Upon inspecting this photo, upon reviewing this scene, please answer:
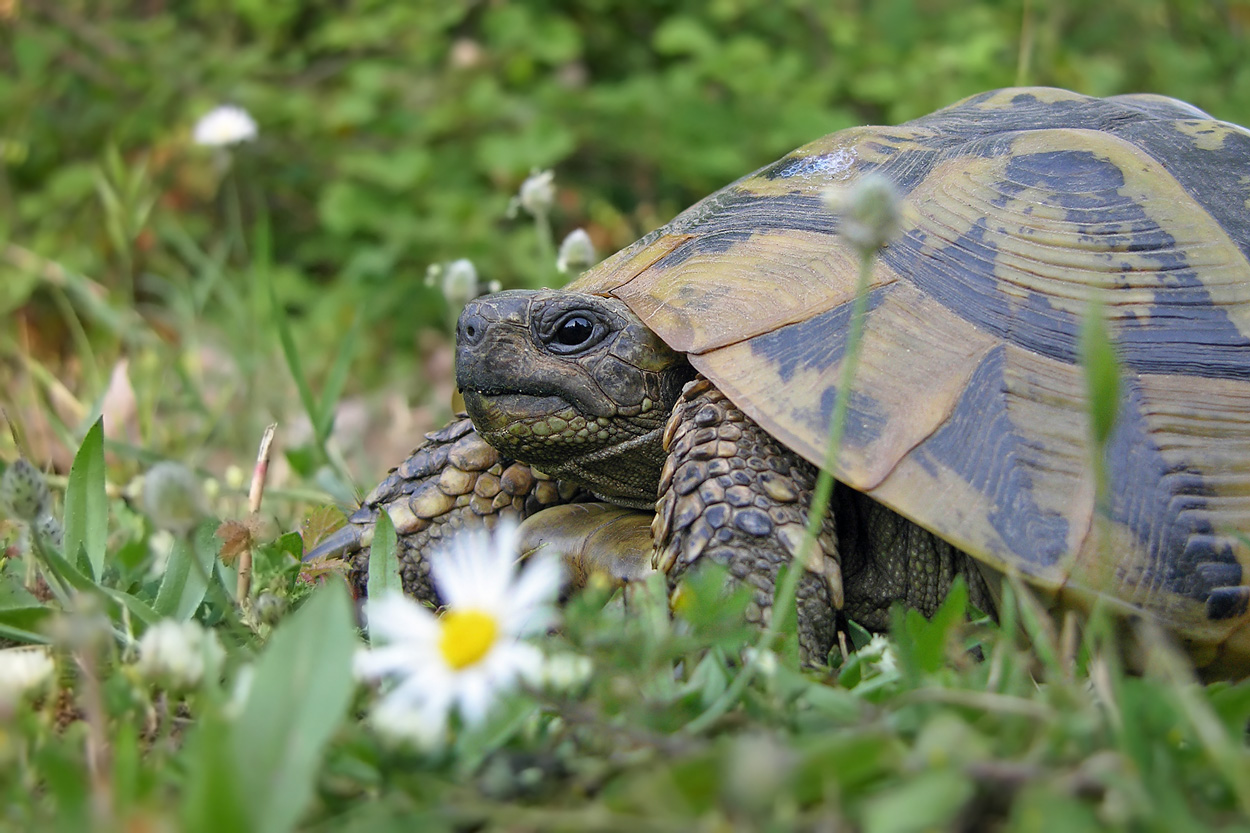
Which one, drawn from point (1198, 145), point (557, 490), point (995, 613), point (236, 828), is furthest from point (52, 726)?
point (1198, 145)

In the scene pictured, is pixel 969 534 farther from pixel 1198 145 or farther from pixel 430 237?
pixel 430 237

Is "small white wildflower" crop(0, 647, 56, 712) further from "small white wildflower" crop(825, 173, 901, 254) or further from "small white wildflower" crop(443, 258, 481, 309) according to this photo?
"small white wildflower" crop(443, 258, 481, 309)

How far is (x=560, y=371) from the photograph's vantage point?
194 cm

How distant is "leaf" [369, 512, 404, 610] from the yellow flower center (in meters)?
0.50

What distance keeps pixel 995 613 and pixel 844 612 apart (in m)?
0.24

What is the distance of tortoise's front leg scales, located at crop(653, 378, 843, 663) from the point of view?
5.36ft

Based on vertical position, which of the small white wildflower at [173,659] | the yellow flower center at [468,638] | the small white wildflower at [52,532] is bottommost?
the small white wildflower at [52,532]

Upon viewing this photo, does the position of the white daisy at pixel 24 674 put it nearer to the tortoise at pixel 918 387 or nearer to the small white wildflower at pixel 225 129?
the tortoise at pixel 918 387

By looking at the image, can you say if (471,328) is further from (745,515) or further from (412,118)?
(412,118)

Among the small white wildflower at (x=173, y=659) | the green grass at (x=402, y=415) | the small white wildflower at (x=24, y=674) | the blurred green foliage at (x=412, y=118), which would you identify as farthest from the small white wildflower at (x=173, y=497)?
the blurred green foliage at (x=412, y=118)

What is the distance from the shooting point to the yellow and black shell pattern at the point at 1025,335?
1.57m

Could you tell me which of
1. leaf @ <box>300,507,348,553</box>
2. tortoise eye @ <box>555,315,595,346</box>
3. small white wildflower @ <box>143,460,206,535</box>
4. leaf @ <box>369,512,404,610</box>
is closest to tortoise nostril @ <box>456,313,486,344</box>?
tortoise eye @ <box>555,315,595,346</box>

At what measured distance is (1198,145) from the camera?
2.00m

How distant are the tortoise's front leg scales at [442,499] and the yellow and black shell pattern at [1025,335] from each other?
43 centimetres
